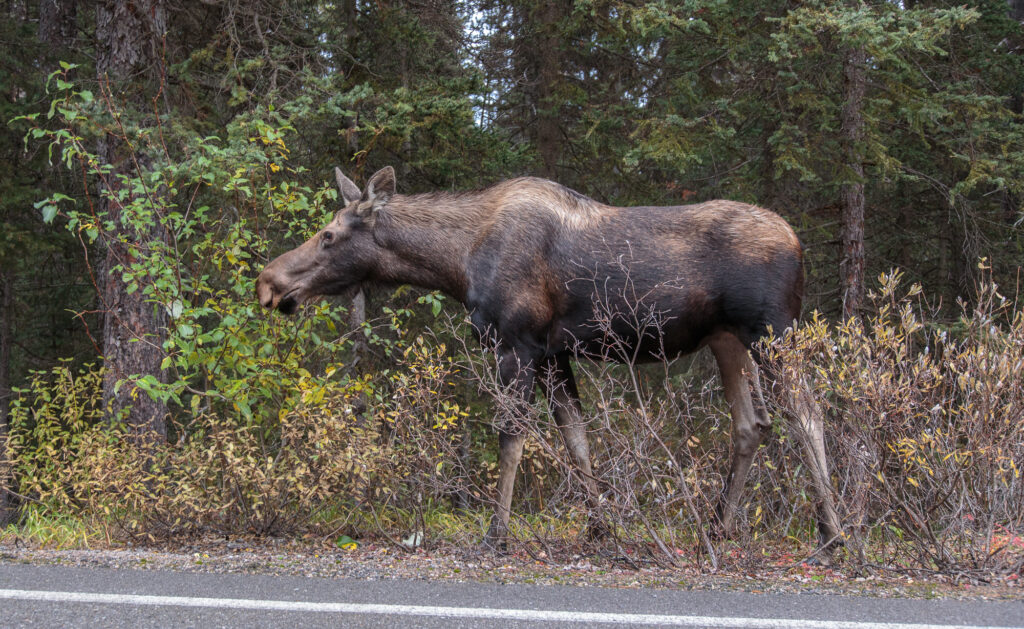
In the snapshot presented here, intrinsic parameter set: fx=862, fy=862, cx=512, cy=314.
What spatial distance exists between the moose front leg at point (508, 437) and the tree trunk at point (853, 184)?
196 inches

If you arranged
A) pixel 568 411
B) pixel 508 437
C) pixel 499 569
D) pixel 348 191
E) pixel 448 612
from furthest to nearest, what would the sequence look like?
pixel 348 191 → pixel 568 411 → pixel 508 437 → pixel 499 569 → pixel 448 612

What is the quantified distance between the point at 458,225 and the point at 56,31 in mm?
9634

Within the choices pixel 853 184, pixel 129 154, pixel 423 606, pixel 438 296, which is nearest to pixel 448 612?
pixel 423 606

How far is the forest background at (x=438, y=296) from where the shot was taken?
16.9ft

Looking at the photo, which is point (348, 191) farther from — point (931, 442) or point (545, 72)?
point (545, 72)

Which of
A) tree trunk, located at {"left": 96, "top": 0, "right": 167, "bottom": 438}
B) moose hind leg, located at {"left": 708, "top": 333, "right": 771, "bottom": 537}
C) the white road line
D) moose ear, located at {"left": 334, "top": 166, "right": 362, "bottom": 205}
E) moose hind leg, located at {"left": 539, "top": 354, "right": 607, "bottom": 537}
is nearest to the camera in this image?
the white road line

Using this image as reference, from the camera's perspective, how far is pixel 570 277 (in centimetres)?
609

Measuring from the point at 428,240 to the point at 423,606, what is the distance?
10.6 ft

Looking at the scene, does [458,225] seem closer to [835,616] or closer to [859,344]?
[859,344]

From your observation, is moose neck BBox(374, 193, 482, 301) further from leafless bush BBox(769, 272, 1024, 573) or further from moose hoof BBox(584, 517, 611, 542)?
leafless bush BBox(769, 272, 1024, 573)

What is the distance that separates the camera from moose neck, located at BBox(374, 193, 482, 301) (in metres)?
6.42

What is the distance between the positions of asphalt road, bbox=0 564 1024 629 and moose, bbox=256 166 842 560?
4.92ft

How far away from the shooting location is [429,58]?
12258 millimetres

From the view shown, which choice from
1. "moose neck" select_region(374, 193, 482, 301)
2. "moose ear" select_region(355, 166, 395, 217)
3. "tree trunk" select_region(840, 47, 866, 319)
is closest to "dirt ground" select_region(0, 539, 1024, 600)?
"moose neck" select_region(374, 193, 482, 301)
